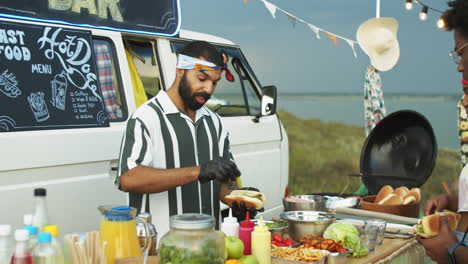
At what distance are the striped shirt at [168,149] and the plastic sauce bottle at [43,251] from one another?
1123 mm

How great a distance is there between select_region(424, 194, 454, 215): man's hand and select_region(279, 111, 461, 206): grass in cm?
1226

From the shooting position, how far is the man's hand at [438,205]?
2.93m

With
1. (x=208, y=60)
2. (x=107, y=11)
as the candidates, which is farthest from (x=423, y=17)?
(x=208, y=60)

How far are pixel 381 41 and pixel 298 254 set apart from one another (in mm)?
6882

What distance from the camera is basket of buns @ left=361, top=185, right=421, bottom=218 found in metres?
4.20

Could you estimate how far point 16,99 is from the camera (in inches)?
142

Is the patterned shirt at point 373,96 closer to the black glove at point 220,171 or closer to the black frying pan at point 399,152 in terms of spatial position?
the black frying pan at point 399,152

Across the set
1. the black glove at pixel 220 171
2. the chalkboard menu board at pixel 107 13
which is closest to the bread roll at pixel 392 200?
the black glove at pixel 220 171

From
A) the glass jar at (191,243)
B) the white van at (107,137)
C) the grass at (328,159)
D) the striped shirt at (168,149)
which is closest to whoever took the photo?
the glass jar at (191,243)

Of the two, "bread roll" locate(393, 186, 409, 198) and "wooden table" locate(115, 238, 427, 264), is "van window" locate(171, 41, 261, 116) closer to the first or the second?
"bread roll" locate(393, 186, 409, 198)

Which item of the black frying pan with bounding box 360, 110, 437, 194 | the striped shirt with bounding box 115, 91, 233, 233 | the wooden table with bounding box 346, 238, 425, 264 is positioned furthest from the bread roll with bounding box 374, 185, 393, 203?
the striped shirt with bounding box 115, 91, 233, 233

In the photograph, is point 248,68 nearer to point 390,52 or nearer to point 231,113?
point 231,113

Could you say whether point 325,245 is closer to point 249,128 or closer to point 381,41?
point 249,128

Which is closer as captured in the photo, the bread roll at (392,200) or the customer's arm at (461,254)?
the customer's arm at (461,254)
